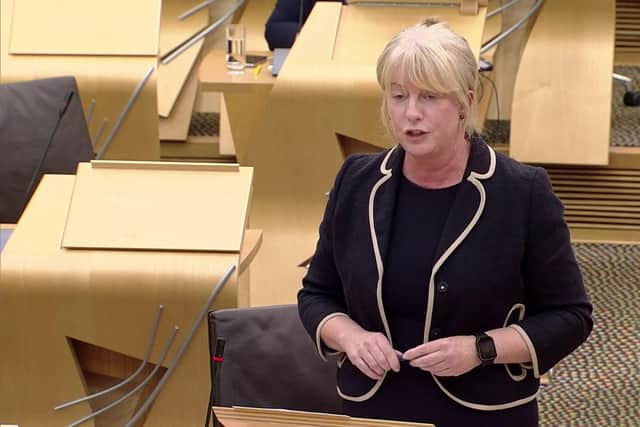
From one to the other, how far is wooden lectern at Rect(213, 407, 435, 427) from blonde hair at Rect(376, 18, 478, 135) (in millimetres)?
530

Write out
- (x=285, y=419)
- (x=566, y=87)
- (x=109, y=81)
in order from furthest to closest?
(x=566, y=87), (x=109, y=81), (x=285, y=419)

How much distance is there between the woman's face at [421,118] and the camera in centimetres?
199

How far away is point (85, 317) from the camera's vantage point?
318 cm

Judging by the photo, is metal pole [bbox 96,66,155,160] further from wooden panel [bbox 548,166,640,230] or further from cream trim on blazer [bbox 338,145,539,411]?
cream trim on blazer [bbox 338,145,539,411]

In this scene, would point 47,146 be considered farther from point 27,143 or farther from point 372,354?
point 372,354

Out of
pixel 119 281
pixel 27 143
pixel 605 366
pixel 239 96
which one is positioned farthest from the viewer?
pixel 239 96

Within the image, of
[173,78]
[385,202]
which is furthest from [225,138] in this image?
[385,202]

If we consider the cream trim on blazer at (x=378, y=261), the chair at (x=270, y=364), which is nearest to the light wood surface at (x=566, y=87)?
the chair at (x=270, y=364)

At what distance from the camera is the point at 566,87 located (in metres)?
5.15

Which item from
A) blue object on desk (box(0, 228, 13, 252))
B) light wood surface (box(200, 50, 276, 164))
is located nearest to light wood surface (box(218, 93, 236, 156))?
light wood surface (box(200, 50, 276, 164))

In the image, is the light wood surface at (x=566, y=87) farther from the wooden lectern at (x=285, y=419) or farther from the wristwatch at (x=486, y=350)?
the wooden lectern at (x=285, y=419)

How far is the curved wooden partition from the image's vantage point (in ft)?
14.4

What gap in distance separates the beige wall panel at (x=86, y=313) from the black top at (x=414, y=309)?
1072 millimetres

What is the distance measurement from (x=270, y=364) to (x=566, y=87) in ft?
9.58
